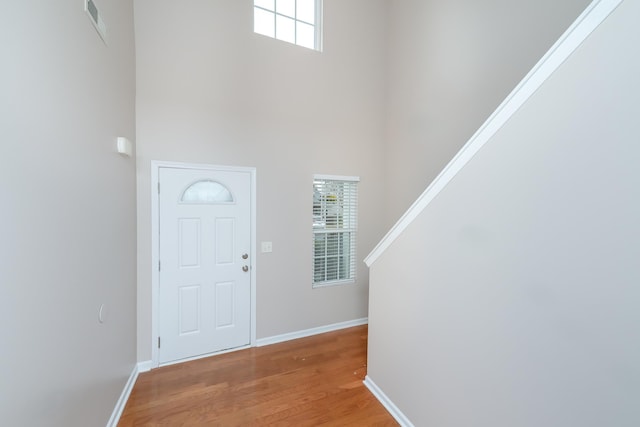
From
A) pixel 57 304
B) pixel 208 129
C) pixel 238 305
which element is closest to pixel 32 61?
pixel 57 304

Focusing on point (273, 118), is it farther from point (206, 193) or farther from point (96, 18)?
point (96, 18)

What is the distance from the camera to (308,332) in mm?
3279

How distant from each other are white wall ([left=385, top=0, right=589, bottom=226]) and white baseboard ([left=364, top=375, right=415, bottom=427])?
204 centimetres

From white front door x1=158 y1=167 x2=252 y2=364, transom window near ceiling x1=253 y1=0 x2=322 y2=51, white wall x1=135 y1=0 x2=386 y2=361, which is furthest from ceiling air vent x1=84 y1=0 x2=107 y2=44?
transom window near ceiling x1=253 y1=0 x2=322 y2=51

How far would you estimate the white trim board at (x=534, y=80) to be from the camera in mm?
923

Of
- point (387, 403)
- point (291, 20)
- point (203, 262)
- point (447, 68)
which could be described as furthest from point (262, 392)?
point (291, 20)

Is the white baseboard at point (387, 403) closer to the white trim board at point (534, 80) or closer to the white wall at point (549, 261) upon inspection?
the white wall at point (549, 261)

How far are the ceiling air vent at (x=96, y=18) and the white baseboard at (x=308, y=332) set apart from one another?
3050mm

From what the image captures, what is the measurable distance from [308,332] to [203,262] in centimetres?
156

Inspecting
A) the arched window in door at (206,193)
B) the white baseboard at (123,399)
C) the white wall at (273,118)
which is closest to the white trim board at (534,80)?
the white wall at (273,118)

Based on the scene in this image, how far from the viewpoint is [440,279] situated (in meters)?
1.59

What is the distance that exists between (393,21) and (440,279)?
11.8 ft

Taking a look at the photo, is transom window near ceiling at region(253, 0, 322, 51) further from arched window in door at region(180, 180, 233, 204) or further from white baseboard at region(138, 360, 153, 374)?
white baseboard at region(138, 360, 153, 374)

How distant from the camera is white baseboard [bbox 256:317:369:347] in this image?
3034 millimetres
